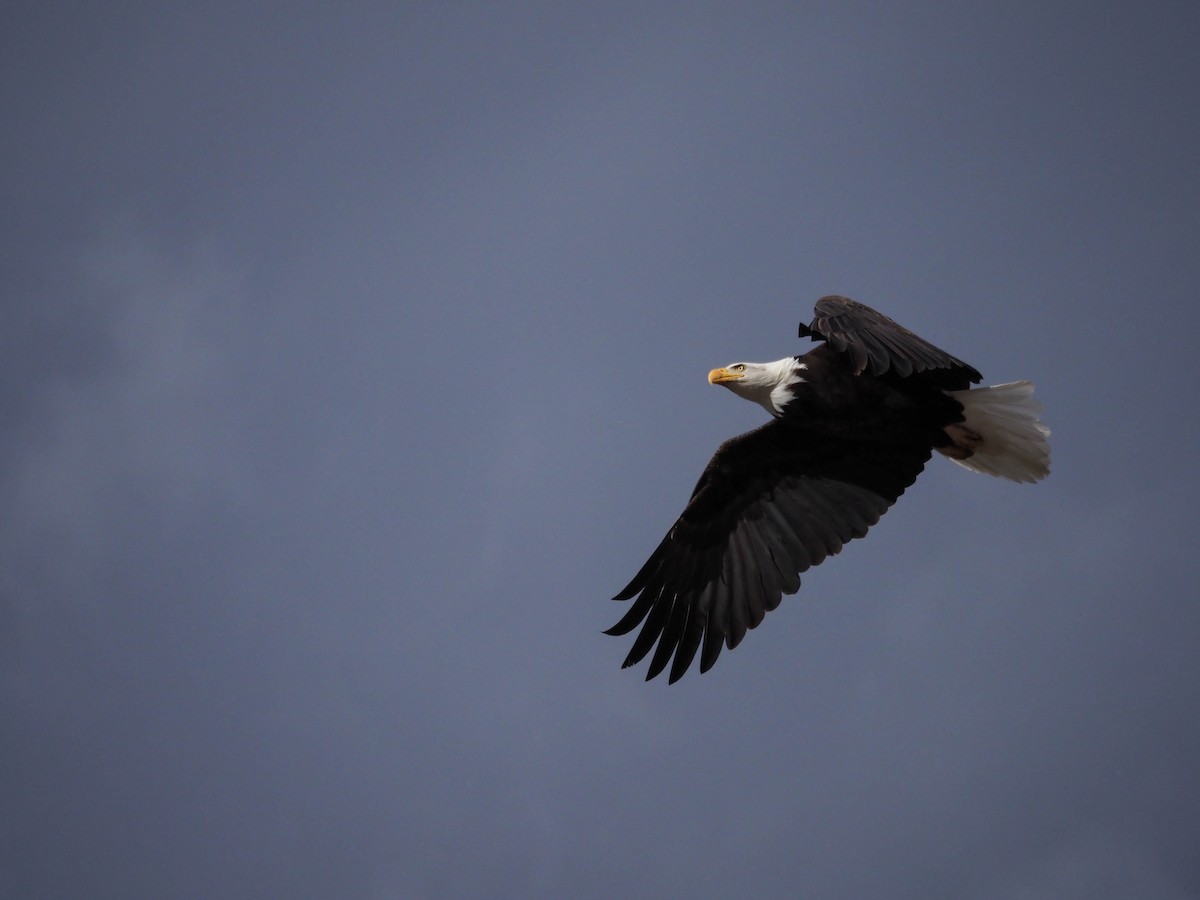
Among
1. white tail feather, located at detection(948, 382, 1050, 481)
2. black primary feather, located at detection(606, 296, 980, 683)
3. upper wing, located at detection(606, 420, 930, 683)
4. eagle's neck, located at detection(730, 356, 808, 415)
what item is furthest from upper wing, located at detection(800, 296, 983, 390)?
upper wing, located at detection(606, 420, 930, 683)

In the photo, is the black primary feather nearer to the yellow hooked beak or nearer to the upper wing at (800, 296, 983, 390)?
the yellow hooked beak

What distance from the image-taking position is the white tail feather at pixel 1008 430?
10641mm

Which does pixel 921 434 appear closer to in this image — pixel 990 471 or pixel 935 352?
pixel 990 471

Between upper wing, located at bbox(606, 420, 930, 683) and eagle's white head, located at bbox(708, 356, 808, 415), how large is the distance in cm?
41

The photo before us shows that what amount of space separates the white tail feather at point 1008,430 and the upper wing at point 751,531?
56cm

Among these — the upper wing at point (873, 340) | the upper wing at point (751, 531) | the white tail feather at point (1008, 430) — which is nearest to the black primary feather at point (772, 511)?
the upper wing at point (751, 531)

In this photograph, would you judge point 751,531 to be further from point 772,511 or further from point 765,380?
point 765,380

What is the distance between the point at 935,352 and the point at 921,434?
2.40 meters

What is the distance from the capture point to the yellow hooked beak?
35.0 ft

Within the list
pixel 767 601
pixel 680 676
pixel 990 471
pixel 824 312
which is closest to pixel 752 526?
pixel 767 601

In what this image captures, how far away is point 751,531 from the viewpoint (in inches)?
445

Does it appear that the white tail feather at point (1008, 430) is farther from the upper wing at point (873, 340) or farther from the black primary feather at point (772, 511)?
the upper wing at point (873, 340)

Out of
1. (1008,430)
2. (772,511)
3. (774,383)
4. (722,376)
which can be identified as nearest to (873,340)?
(774,383)

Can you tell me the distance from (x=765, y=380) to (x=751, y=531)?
5.37 feet
